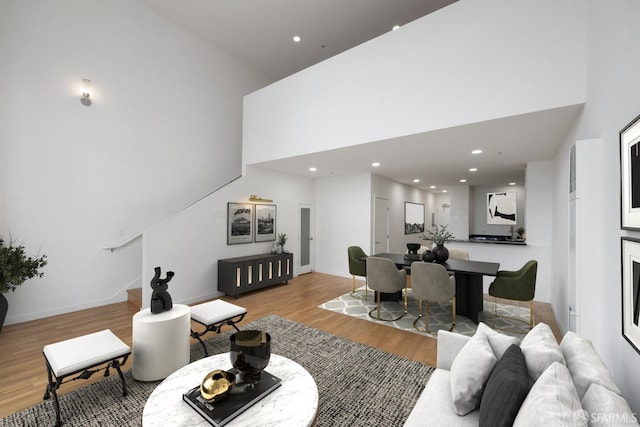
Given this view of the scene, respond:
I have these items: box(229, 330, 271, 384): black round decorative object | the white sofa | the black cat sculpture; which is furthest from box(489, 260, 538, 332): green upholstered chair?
the black cat sculpture

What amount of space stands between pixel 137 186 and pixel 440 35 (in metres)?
5.63

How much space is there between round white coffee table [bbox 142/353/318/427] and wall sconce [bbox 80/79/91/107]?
16.6 feet

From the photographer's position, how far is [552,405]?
99 centimetres

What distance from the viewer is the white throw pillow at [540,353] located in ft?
4.56

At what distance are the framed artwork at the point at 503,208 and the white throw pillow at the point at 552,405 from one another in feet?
23.0

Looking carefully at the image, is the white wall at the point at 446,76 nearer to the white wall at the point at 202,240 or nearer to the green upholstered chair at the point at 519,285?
the white wall at the point at 202,240

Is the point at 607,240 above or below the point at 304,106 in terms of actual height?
below

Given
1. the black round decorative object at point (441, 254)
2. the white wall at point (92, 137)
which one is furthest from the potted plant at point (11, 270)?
the black round decorative object at point (441, 254)

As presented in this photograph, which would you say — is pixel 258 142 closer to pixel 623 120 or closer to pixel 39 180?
pixel 39 180

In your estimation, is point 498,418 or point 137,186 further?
point 137,186

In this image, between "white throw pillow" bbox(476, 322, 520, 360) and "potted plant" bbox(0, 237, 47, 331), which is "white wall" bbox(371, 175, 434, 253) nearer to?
"white throw pillow" bbox(476, 322, 520, 360)

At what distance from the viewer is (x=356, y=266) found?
205 inches

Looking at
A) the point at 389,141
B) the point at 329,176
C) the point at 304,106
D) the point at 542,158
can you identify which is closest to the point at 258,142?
the point at 304,106

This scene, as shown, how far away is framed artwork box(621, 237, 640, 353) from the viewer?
1.32m
